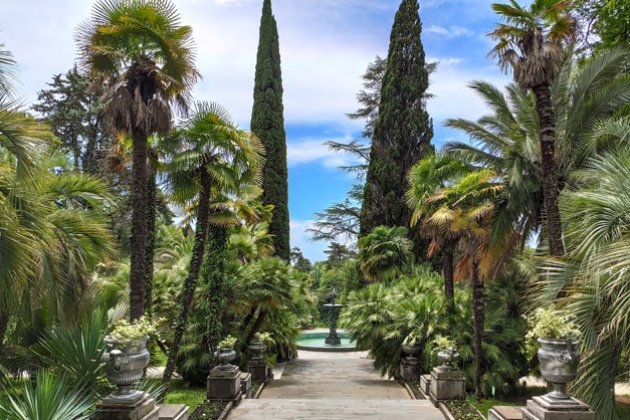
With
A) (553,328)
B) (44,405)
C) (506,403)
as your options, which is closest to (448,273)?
(506,403)

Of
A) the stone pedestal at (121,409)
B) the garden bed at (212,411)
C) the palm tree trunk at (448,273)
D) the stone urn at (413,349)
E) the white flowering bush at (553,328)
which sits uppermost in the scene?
the palm tree trunk at (448,273)

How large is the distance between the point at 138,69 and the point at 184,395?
26.2 ft

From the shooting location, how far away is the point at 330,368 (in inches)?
737

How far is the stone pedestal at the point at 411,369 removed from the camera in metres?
13.4

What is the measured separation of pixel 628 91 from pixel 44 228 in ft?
38.9

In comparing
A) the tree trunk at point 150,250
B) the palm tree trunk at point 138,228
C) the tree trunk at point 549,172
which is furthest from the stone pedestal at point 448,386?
the tree trunk at point 150,250

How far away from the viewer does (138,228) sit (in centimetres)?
996

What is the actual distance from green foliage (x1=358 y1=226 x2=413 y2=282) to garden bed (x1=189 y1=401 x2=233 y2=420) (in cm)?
1144

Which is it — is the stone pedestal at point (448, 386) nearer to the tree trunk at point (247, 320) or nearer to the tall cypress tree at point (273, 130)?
the tree trunk at point (247, 320)

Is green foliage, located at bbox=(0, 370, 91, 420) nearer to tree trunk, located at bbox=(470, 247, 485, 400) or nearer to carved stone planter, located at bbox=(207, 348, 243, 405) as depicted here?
carved stone planter, located at bbox=(207, 348, 243, 405)

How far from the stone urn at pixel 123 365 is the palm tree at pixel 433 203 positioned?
8696 mm

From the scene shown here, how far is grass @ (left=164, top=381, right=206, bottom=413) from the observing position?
433 inches

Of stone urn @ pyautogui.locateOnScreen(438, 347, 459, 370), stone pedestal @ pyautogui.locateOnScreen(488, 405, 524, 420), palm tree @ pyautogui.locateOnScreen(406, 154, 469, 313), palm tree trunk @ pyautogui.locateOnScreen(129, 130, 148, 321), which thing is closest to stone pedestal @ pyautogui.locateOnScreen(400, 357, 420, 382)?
palm tree @ pyautogui.locateOnScreen(406, 154, 469, 313)

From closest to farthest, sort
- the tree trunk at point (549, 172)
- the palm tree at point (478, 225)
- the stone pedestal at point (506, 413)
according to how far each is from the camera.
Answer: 1. the stone pedestal at point (506, 413)
2. the tree trunk at point (549, 172)
3. the palm tree at point (478, 225)
